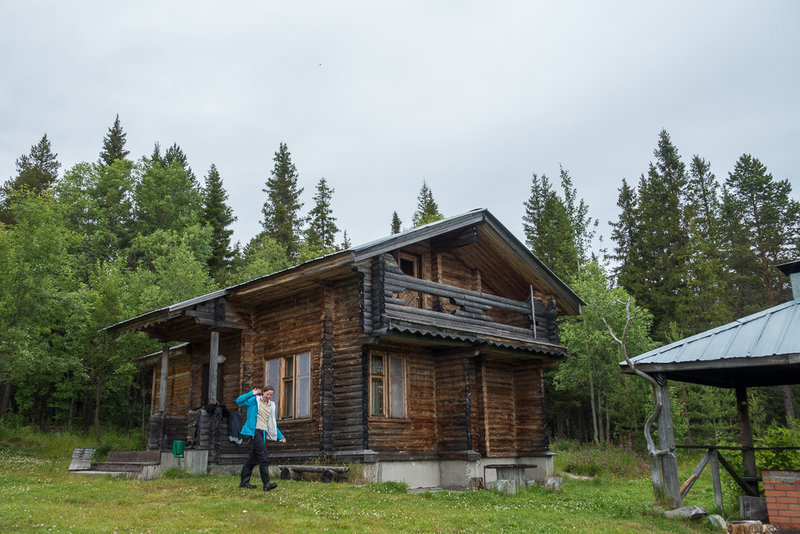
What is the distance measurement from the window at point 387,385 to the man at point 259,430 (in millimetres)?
3963

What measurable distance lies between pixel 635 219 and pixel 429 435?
3424 centimetres

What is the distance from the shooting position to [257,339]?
1858cm

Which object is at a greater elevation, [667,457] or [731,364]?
[731,364]

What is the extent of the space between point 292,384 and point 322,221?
121ft

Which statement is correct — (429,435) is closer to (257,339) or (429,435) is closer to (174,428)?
(257,339)

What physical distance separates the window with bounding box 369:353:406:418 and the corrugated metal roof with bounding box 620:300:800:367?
23.9 feet

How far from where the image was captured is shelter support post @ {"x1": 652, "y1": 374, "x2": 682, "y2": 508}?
1045 cm

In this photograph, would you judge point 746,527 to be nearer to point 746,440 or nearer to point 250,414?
point 746,440

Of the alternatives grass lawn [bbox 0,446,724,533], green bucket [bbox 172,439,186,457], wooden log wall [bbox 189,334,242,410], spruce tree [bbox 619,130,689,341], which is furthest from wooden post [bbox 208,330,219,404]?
spruce tree [bbox 619,130,689,341]

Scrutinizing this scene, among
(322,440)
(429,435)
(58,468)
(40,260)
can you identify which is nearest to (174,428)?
(58,468)

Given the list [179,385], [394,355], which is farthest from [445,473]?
[179,385]

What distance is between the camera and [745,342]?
10016 mm

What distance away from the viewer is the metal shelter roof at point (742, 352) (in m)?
9.43

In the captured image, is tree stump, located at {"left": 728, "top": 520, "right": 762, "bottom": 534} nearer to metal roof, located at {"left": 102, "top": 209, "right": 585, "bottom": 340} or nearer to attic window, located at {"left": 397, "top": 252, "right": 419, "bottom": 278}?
metal roof, located at {"left": 102, "top": 209, "right": 585, "bottom": 340}
